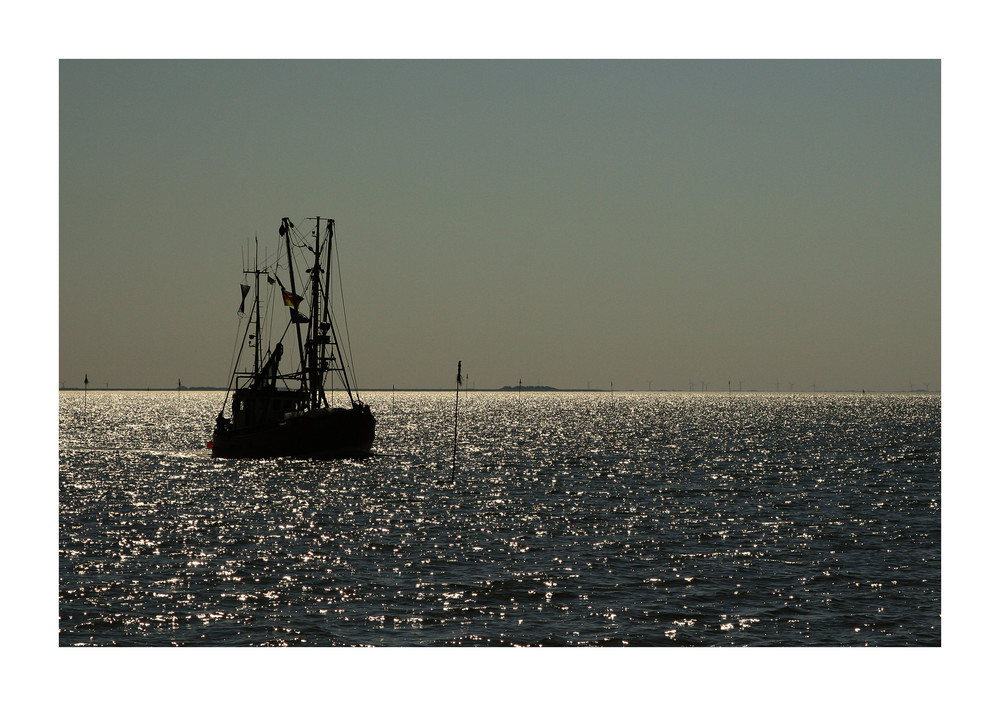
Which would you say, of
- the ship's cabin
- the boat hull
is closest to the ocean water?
the boat hull

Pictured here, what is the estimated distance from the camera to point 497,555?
32.7 m

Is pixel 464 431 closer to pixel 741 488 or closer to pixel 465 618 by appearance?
pixel 741 488

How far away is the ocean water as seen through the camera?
2303 centimetres

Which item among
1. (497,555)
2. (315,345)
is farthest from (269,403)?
(497,555)

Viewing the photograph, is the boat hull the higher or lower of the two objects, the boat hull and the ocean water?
the higher

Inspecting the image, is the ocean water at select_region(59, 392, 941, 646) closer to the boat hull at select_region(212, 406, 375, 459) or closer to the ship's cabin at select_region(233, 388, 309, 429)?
the boat hull at select_region(212, 406, 375, 459)

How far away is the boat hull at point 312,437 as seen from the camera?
214ft

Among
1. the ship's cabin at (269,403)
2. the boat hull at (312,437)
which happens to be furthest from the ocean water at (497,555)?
the ship's cabin at (269,403)

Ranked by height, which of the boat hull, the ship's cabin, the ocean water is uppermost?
the ship's cabin

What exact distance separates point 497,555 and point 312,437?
3457 centimetres

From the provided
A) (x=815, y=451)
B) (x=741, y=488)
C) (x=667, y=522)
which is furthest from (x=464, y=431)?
(x=667, y=522)

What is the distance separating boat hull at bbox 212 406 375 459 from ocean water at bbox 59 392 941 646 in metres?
1.09

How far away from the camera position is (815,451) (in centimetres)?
8756
